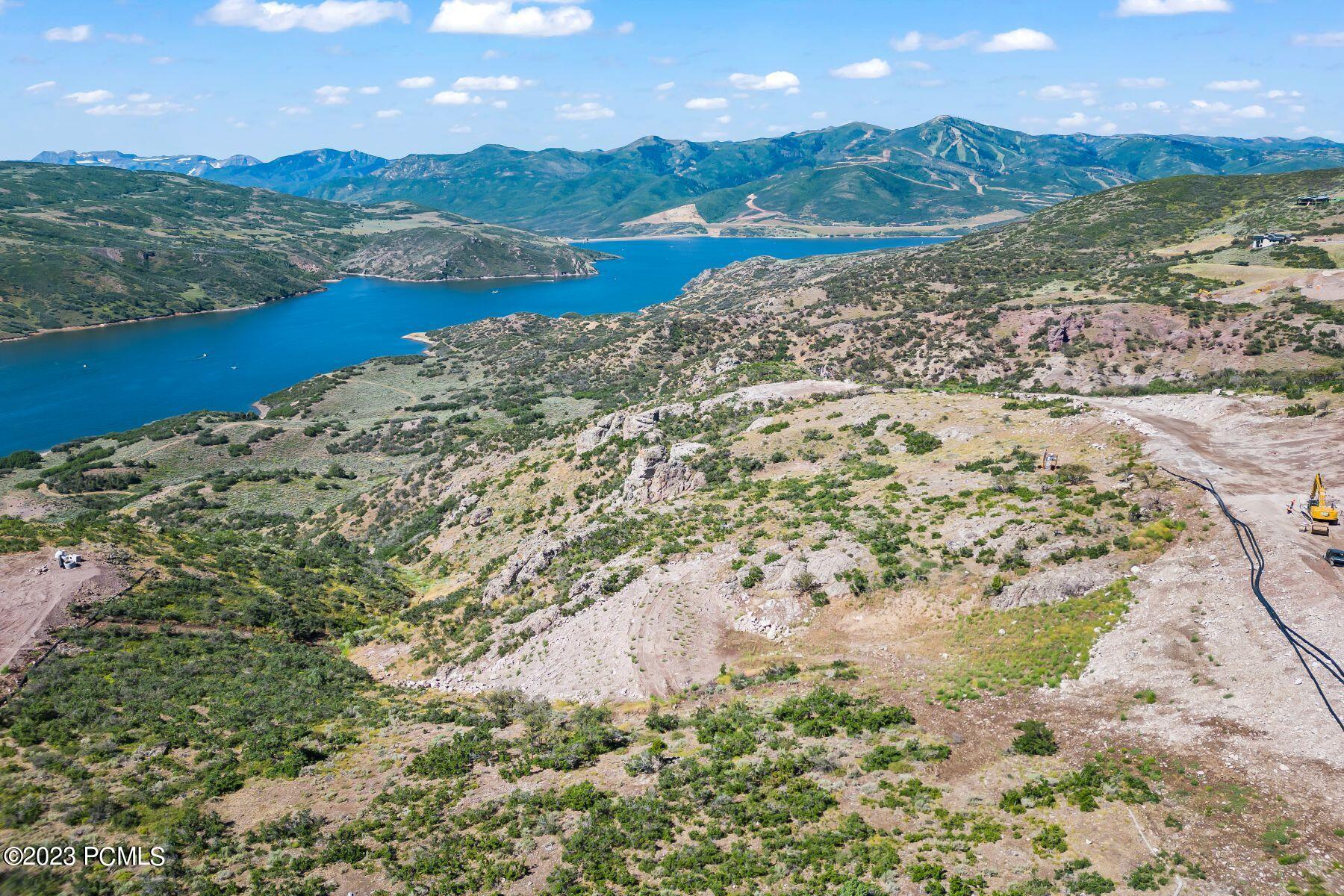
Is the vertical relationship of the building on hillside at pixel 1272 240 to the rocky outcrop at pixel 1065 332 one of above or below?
above

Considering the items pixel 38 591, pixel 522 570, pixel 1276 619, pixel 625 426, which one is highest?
pixel 625 426

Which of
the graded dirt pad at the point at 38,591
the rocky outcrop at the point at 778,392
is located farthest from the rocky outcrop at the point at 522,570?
the rocky outcrop at the point at 778,392

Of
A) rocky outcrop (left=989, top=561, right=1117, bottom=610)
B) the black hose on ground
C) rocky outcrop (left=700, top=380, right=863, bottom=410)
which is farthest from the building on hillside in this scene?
rocky outcrop (left=989, top=561, right=1117, bottom=610)

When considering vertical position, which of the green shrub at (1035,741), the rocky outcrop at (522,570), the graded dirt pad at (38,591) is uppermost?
the graded dirt pad at (38,591)

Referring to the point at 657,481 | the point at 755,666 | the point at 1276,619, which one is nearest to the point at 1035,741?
the point at 1276,619

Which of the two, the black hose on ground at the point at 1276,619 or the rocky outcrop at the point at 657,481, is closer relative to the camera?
the black hose on ground at the point at 1276,619

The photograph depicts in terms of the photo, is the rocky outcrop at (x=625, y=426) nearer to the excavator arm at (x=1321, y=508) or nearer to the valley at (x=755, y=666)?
the valley at (x=755, y=666)

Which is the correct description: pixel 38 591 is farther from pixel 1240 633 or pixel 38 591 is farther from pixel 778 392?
pixel 778 392
